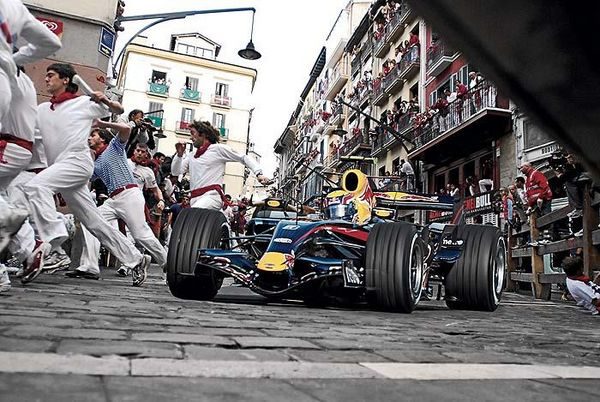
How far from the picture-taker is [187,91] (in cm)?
5366

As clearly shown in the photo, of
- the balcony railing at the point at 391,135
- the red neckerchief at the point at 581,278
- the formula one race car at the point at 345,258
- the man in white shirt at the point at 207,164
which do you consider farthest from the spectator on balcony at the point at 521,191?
the balcony railing at the point at 391,135

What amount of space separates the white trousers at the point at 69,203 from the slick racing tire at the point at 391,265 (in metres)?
2.42

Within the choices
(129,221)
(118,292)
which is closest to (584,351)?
(118,292)

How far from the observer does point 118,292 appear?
15.1 ft

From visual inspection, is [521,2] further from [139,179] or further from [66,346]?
[139,179]

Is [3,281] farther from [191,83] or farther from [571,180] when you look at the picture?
[191,83]

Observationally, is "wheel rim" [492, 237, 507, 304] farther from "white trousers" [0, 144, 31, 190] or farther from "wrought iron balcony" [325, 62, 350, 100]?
"wrought iron balcony" [325, 62, 350, 100]

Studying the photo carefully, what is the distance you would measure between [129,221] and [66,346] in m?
4.29

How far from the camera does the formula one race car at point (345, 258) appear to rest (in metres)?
4.50

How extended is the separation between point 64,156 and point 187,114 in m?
50.2

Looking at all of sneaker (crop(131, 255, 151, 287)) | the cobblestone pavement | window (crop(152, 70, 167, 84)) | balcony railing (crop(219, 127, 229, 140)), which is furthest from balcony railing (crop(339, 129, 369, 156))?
the cobblestone pavement

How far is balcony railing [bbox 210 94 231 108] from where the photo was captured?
2162 inches

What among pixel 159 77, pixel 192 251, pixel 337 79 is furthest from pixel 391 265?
pixel 159 77

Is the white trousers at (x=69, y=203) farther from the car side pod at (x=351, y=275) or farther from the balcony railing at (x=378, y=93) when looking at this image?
the balcony railing at (x=378, y=93)
